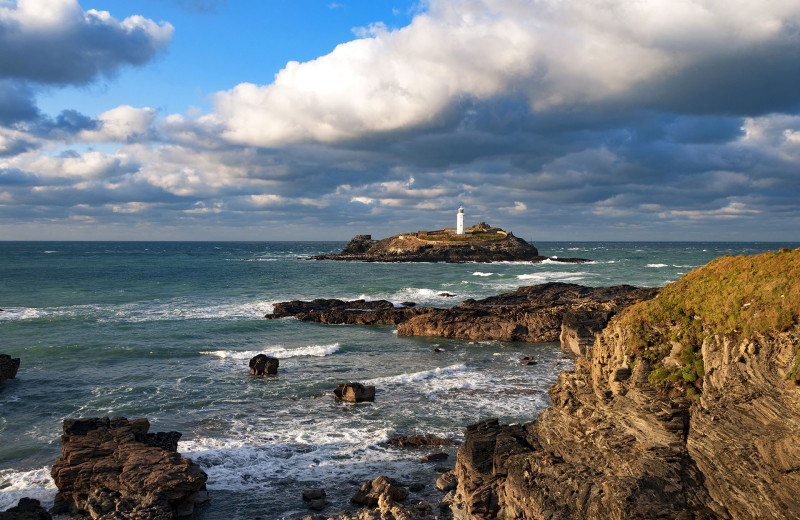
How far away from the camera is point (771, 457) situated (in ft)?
26.3

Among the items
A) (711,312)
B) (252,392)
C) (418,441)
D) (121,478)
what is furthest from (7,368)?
(711,312)

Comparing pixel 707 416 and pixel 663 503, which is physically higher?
pixel 707 416

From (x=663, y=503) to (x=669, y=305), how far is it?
4375 mm

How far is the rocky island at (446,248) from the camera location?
131750 mm

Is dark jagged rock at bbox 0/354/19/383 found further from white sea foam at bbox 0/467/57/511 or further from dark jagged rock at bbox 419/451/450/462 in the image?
dark jagged rock at bbox 419/451/450/462

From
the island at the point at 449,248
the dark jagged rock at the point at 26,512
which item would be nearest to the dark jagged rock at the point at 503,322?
the dark jagged rock at the point at 26,512

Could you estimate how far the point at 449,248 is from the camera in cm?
13612

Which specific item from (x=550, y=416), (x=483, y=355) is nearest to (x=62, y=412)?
(x=550, y=416)

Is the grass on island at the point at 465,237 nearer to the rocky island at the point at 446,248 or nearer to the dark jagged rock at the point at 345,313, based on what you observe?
the rocky island at the point at 446,248

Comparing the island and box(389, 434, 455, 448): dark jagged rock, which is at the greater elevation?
the island

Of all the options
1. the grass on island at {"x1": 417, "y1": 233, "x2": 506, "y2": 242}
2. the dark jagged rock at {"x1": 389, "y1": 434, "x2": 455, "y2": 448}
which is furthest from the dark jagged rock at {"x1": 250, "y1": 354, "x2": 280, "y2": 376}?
the grass on island at {"x1": 417, "y1": 233, "x2": 506, "y2": 242}

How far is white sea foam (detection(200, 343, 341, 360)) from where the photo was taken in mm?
31156

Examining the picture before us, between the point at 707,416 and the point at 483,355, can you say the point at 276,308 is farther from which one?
the point at 707,416

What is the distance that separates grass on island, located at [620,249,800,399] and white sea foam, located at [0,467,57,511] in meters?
16.0
